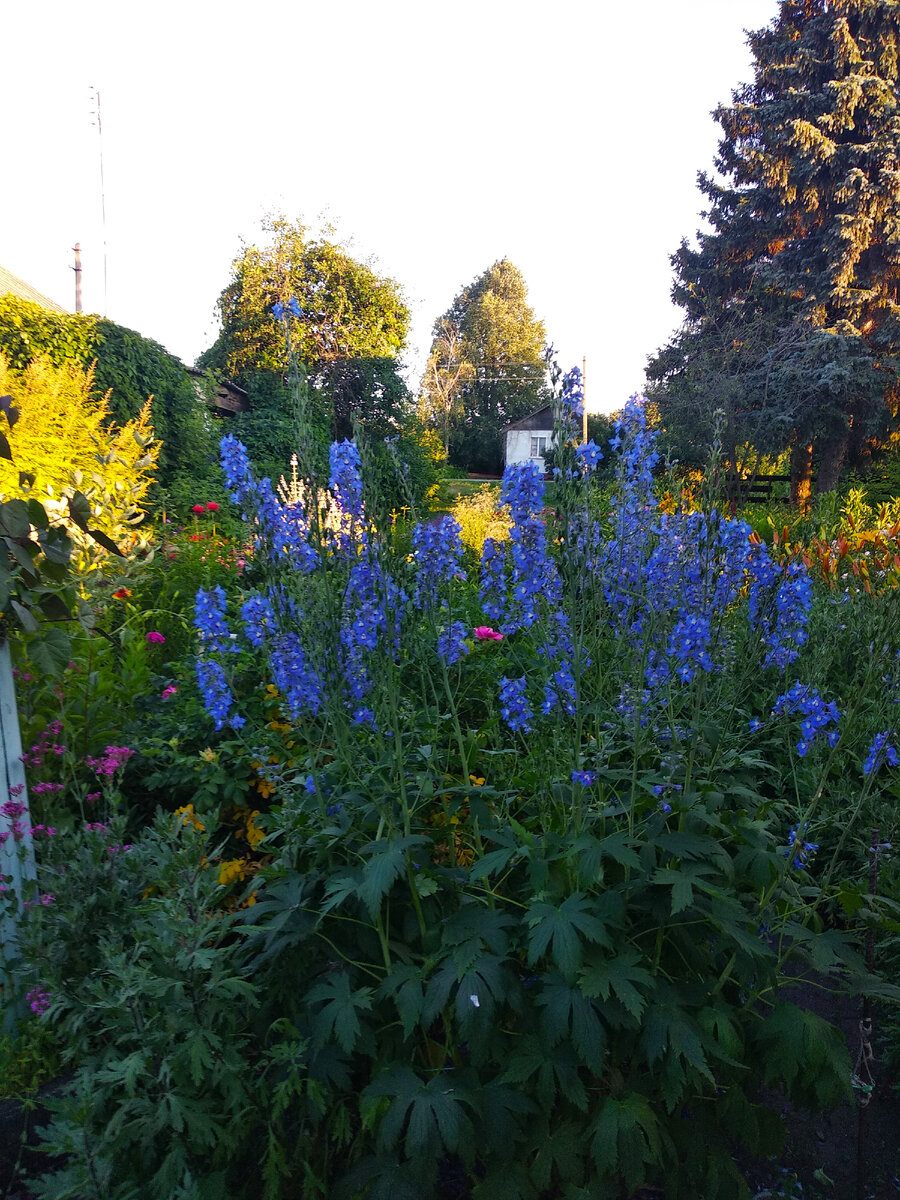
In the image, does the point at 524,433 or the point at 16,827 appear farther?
the point at 524,433

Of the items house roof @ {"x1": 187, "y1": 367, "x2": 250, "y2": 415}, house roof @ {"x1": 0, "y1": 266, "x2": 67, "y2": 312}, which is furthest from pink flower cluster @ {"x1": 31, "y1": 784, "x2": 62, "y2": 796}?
house roof @ {"x1": 187, "y1": 367, "x2": 250, "y2": 415}

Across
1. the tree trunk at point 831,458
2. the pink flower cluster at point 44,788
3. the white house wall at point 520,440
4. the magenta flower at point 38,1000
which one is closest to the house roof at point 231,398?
the tree trunk at point 831,458

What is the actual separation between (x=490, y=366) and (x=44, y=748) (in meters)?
49.6

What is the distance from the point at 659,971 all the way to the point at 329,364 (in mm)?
28349

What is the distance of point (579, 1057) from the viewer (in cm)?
181

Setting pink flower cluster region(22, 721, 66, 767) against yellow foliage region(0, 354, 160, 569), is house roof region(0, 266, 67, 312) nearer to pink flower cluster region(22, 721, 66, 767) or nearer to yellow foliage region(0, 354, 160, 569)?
yellow foliage region(0, 354, 160, 569)

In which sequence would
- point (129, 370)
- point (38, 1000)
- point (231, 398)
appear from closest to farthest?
point (38, 1000), point (129, 370), point (231, 398)

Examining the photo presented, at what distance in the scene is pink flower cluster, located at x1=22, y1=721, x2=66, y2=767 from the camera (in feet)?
9.36

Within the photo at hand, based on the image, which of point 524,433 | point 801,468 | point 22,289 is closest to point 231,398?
point 22,289

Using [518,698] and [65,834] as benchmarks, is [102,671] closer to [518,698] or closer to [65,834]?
[65,834]

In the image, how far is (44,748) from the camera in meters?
2.93

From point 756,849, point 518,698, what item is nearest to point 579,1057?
point 756,849

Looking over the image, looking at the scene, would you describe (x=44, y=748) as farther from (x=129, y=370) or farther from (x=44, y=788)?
(x=129, y=370)

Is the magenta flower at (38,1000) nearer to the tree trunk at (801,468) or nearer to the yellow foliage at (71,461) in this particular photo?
the yellow foliage at (71,461)
